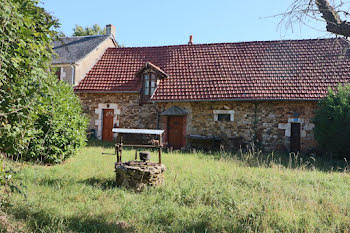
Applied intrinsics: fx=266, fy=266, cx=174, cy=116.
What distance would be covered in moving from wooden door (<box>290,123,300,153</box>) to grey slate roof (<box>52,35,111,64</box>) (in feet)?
37.8

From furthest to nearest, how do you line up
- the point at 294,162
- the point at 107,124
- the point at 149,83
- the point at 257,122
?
1. the point at 107,124
2. the point at 149,83
3. the point at 257,122
4. the point at 294,162

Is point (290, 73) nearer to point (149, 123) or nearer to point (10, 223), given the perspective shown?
point (149, 123)

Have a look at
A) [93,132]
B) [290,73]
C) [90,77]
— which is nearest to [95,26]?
[90,77]

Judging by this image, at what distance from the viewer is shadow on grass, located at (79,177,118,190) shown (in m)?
5.96

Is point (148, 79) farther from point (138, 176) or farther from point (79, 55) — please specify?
point (138, 176)

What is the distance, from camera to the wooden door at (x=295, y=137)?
12.2 meters

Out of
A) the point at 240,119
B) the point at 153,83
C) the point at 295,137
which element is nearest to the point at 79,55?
the point at 153,83

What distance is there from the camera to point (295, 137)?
12305 mm

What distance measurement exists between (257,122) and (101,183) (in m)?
8.45

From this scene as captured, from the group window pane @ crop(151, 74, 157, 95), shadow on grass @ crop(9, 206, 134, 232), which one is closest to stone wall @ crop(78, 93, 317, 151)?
window pane @ crop(151, 74, 157, 95)

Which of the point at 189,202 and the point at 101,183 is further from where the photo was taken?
the point at 101,183

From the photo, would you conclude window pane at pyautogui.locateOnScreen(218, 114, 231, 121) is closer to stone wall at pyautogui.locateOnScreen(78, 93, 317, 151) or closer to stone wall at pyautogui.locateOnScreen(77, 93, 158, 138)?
stone wall at pyautogui.locateOnScreen(78, 93, 317, 151)

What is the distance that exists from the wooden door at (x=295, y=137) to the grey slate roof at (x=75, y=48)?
1152 cm

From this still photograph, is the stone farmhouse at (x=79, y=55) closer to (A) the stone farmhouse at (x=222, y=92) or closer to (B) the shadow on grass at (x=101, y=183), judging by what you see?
(A) the stone farmhouse at (x=222, y=92)
